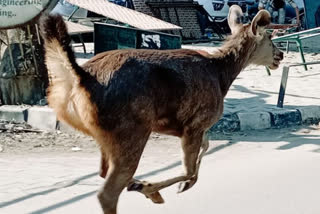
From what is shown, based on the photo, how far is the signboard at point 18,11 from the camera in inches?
339

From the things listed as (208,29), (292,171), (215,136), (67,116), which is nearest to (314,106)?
(215,136)

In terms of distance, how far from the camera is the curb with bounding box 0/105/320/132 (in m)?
8.45

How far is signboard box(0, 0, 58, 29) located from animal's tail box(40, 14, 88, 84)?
161 inches

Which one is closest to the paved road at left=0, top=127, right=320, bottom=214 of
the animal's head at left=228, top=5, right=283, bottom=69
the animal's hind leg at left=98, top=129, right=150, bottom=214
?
the animal's hind leg at left=98, top=129, right=150, bottom=214

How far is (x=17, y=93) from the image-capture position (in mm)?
9117

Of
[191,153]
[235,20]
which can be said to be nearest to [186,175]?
[191,153]

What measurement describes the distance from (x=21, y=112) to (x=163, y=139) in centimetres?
184

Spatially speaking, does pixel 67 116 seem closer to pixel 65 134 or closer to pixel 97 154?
pixel 97 154

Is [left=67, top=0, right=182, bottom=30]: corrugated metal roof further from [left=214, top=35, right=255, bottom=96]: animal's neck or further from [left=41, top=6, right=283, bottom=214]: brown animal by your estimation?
[left=41, top=6, right=283, bottom=214]: brown animal

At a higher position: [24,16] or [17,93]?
[24,16]

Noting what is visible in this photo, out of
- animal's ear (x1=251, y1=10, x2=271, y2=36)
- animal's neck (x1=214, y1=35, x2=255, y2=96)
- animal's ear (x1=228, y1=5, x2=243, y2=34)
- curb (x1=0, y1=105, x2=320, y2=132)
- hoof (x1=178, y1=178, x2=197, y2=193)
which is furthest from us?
curb (x1=0, y1=105, x2=320, y2=132)

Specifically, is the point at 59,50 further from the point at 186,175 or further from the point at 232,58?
the point at 232,58

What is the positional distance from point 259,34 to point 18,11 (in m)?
3.76

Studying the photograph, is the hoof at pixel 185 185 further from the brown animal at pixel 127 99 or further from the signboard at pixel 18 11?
the signboard at pixel 18 11
